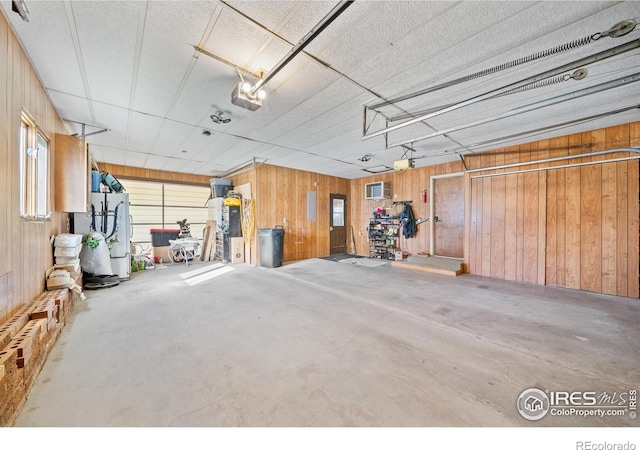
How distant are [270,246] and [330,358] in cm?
427

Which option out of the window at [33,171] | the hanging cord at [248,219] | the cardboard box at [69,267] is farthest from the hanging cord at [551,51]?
the cardboard box at [69,267]

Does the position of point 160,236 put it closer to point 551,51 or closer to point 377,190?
point 377,190

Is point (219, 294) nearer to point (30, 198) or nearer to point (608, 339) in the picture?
point (30, 198)

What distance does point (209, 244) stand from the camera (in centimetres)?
755

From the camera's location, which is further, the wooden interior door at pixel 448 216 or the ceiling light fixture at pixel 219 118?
Result: the wooden interior door at pixel 448 216

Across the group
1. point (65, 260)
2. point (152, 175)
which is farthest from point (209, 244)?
point (65, 260)

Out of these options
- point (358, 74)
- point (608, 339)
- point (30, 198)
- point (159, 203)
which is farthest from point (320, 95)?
point (159, 203)

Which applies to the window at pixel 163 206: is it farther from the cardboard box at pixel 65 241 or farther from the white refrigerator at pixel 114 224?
the cardboard box at pixel 65 241

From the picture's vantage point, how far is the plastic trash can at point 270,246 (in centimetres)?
611

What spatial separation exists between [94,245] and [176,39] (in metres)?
4.01

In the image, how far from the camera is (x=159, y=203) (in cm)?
786
